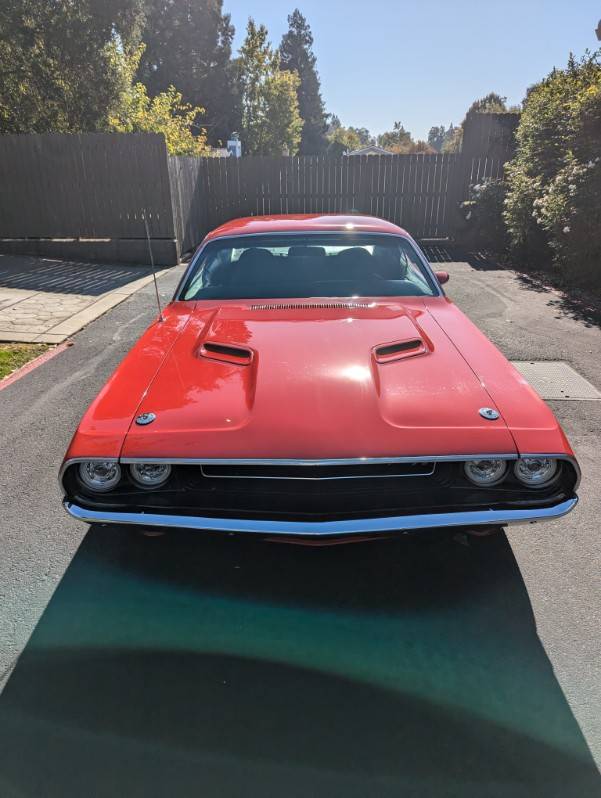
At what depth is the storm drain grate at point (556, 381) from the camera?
4.74 m

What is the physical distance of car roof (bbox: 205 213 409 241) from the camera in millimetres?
3910

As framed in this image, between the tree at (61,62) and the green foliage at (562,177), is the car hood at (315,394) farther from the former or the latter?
the tree at (61,62)

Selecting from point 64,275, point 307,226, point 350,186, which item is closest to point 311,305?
point 307,226

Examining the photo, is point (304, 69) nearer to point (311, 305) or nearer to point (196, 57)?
point (196, 57)

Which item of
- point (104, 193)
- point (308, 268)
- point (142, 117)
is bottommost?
point (308, 268)

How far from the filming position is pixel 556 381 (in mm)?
5070

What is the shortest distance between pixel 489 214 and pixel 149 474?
468 inches

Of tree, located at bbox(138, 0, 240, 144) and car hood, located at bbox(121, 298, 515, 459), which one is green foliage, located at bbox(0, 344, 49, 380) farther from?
tree, located at bbox(138, 0, 240, 144)

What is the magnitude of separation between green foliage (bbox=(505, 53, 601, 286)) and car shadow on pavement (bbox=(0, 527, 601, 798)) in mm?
6939

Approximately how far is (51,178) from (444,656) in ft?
39.3

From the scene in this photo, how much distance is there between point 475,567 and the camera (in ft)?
8.94

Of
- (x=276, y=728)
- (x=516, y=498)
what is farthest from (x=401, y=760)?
(x=516, y=498)

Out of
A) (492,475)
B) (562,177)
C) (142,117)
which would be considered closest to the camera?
(492,475)

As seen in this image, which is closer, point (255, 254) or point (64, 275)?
point (255, 254)
